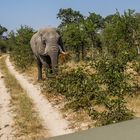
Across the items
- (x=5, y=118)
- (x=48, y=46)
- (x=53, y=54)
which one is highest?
(x=48, y=46)

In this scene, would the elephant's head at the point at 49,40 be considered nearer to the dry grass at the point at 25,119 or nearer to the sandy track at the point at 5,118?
the sandy track at the point at 5,118

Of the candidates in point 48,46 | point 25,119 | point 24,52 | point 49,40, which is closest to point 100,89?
point 25,119

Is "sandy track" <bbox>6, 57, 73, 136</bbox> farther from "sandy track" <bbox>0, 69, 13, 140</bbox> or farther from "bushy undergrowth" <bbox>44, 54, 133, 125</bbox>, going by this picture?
"sandy track" <bbox>0, 69, 13, 140</bbox>

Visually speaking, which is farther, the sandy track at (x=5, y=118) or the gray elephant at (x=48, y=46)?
the gray elephant at (x=48, y=46)

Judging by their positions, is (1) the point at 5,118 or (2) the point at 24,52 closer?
(1) the point at 5,118

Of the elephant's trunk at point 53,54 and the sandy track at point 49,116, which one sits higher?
the elephant's trunk at point 53,54

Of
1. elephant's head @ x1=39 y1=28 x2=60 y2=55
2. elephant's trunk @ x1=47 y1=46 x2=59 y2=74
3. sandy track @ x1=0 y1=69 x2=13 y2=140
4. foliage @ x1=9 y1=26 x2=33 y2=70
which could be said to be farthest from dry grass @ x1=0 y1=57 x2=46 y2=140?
foliage @ x1=9 y1=26 x2=33 y2=70

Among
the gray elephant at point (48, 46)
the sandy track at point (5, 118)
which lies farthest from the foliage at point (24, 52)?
A: the sandy track at point (5, 118)

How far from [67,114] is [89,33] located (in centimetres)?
3339

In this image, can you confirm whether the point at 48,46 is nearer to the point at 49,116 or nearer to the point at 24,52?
the point at 49,116

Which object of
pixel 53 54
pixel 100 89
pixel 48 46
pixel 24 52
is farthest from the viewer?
pixel 24 52

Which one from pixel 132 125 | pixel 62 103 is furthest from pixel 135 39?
pixel 132 125

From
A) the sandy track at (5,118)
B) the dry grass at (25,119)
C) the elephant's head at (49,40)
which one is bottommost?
the sandy track at (5,118)

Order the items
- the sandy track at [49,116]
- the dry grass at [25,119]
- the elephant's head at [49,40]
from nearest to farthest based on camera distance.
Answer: the dry grass at [25,119] < the sandy track at [49,116] < the elephant's head at [49,40]
